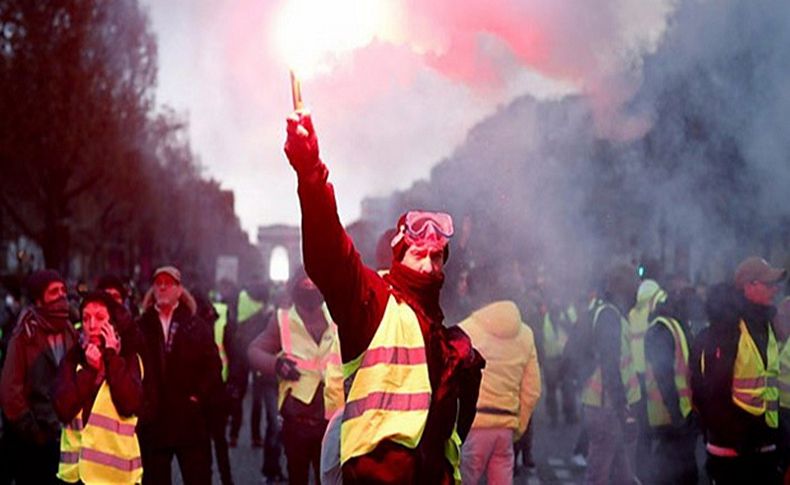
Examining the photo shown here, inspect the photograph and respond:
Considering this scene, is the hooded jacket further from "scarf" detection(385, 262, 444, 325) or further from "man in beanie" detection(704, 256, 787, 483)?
"scarf" detection(385, 262, 444, 325)

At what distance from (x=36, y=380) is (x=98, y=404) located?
96cm

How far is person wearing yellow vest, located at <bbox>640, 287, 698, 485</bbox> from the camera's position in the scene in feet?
28.7

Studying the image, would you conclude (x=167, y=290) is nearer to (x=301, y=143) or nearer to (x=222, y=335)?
(x=301, y=143)

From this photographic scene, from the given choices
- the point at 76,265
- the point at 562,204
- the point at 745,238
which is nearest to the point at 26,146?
the point at 562,204

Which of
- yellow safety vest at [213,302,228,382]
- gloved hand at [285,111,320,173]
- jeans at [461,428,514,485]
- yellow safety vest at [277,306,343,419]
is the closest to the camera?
gloved hand at [285,111,320,173]

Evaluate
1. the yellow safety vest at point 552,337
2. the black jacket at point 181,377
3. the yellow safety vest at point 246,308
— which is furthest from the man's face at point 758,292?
the yellow safety vest at point 552,337

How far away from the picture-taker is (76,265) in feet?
215

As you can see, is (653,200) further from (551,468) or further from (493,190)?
(551,468)

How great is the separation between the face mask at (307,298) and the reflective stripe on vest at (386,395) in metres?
4.05

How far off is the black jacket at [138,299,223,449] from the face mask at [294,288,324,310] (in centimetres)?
68

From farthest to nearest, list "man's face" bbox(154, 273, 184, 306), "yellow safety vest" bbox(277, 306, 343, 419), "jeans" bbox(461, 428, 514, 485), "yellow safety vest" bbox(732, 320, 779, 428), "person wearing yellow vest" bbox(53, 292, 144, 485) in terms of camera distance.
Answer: "yellow safety vest" bbox(277, 306, 343, 419) → "man's face" bbox(154, 273, 184, 306) → "yellow safety vest" bbox(732, 320, 779, 428) → "jeans" bbox(461, 428, 514, 485) → "person wearing yellow vest" bbox(53, 292, 144, 485)

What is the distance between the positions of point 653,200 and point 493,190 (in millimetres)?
1733

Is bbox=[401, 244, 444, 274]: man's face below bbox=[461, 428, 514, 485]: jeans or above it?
above

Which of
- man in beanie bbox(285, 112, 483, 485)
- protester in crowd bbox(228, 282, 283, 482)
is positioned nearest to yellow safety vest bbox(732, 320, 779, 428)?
man in beanie bbox(285, 112, 483, 485)
